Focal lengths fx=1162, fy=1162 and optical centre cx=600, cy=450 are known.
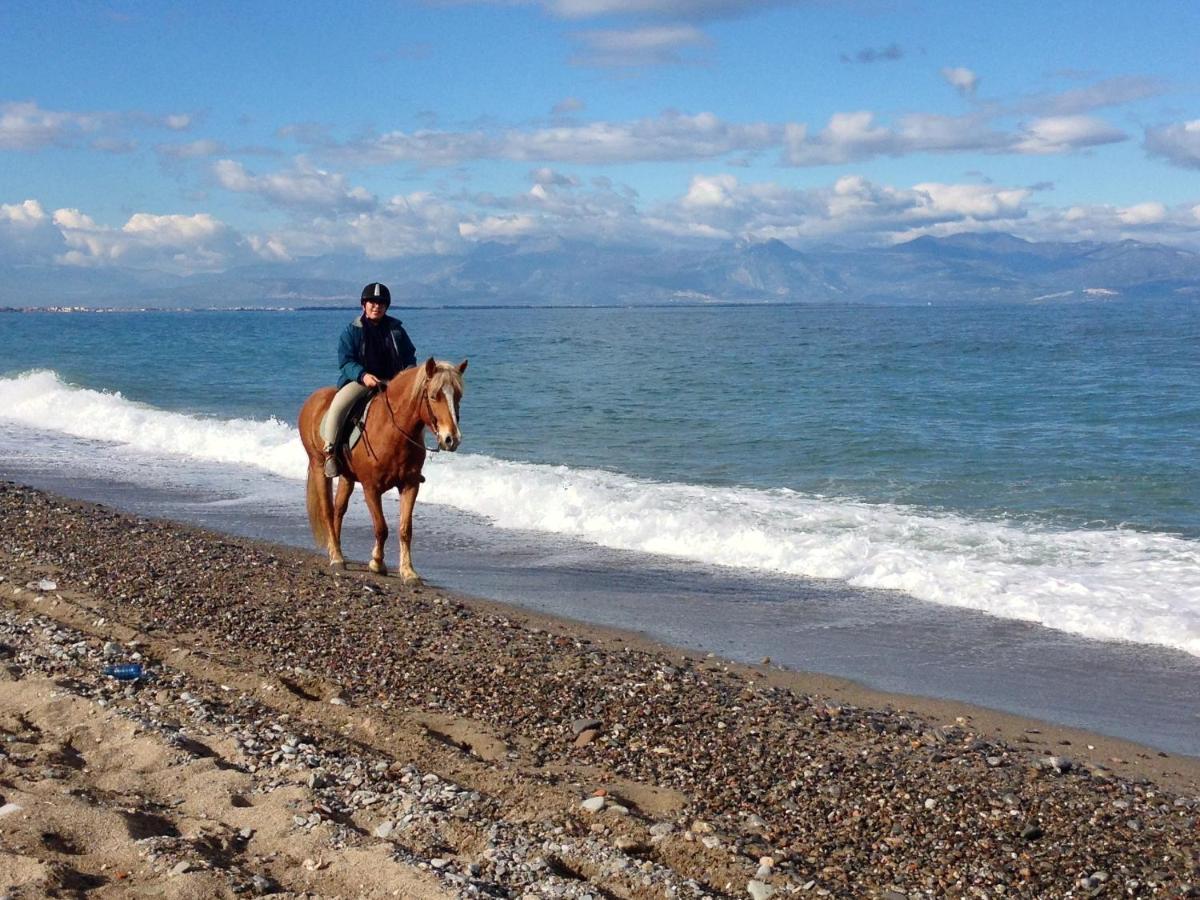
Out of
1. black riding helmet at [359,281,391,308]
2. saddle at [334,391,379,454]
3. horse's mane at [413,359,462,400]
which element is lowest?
saddle at [334,391,379,454]

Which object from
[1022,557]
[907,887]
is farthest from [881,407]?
[907,887]

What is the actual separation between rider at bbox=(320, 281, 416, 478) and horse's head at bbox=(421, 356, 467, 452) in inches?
53.5

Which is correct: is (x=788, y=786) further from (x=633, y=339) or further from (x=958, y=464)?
(x=633, y=339)

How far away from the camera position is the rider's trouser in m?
12.8

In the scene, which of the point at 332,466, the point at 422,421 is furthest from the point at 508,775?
the point at 332,466

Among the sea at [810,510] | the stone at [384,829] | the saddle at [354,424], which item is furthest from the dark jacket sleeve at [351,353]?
the stone at [384,829]

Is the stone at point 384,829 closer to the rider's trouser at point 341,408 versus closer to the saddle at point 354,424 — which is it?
the saddle at point 354,424

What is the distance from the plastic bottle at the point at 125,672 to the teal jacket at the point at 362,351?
4.92m

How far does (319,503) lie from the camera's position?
44.3ft

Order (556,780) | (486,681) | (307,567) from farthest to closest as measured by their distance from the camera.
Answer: (307,567) < (486,681) < (556,780)

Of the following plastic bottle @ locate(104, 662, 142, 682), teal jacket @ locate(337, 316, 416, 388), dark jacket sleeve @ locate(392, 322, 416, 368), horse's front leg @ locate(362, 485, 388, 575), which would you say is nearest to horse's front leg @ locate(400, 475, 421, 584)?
horse's front leg @ locate(362, 485, 388, 575)

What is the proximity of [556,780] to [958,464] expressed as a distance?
742 inches

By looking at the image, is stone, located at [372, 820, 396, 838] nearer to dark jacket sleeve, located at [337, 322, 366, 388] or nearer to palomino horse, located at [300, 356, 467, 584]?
palomino horse, located at [300, 356, 467, 584]

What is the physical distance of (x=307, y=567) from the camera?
1273 centimetres
